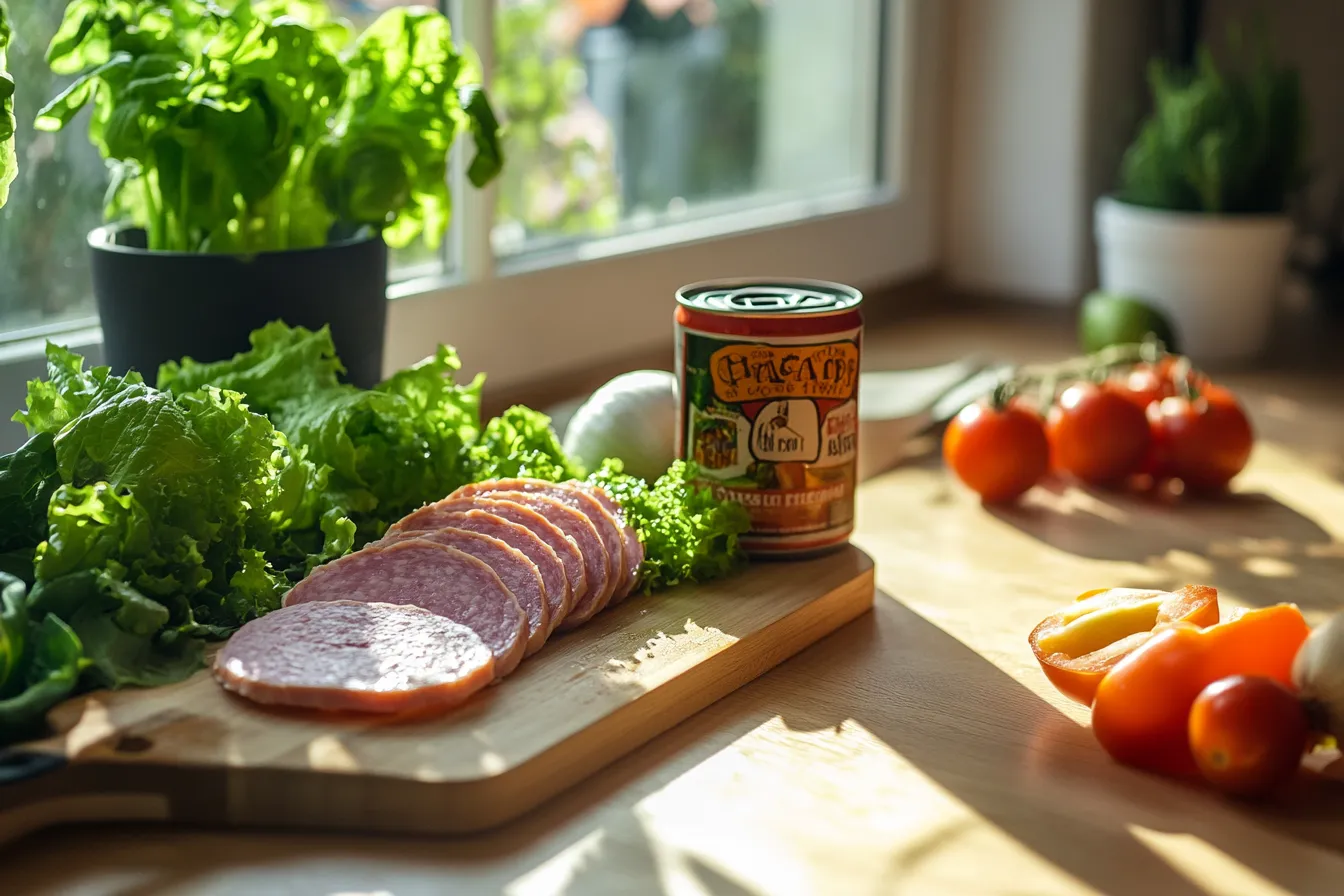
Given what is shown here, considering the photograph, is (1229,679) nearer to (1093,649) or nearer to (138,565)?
(1093,649)

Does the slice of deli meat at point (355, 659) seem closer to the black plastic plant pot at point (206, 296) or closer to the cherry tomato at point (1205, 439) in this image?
the black plastic plant pot at point (206, 296)

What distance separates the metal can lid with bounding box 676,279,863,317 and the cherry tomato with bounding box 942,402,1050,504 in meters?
0.35

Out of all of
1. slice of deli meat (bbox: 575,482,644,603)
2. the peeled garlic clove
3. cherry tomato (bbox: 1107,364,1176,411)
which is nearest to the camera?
the peeled garlic clove

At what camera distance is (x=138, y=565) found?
36.7 inches

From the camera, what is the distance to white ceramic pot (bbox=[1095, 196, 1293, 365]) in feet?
6.59

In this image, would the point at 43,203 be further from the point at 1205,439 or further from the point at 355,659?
the point at 1205,439

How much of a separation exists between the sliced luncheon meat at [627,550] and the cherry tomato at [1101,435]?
2.01ft

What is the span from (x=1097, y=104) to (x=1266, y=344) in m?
0.48

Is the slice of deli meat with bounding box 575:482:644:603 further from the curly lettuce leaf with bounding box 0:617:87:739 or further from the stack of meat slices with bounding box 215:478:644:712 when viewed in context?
the curly lettuce leaf with bounding box 0:617:87:739

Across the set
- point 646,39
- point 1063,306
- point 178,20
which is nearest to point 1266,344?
point 1063,306

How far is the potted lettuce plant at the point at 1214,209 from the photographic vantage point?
2004mm

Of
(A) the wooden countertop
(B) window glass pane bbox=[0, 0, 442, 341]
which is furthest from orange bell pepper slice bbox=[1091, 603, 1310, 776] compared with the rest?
(B) window glass pane bbox=[0, 0, 442, 341]

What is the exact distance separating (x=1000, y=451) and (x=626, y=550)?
539mm

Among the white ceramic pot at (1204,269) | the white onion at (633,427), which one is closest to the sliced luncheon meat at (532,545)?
the white onion at (633,427)
